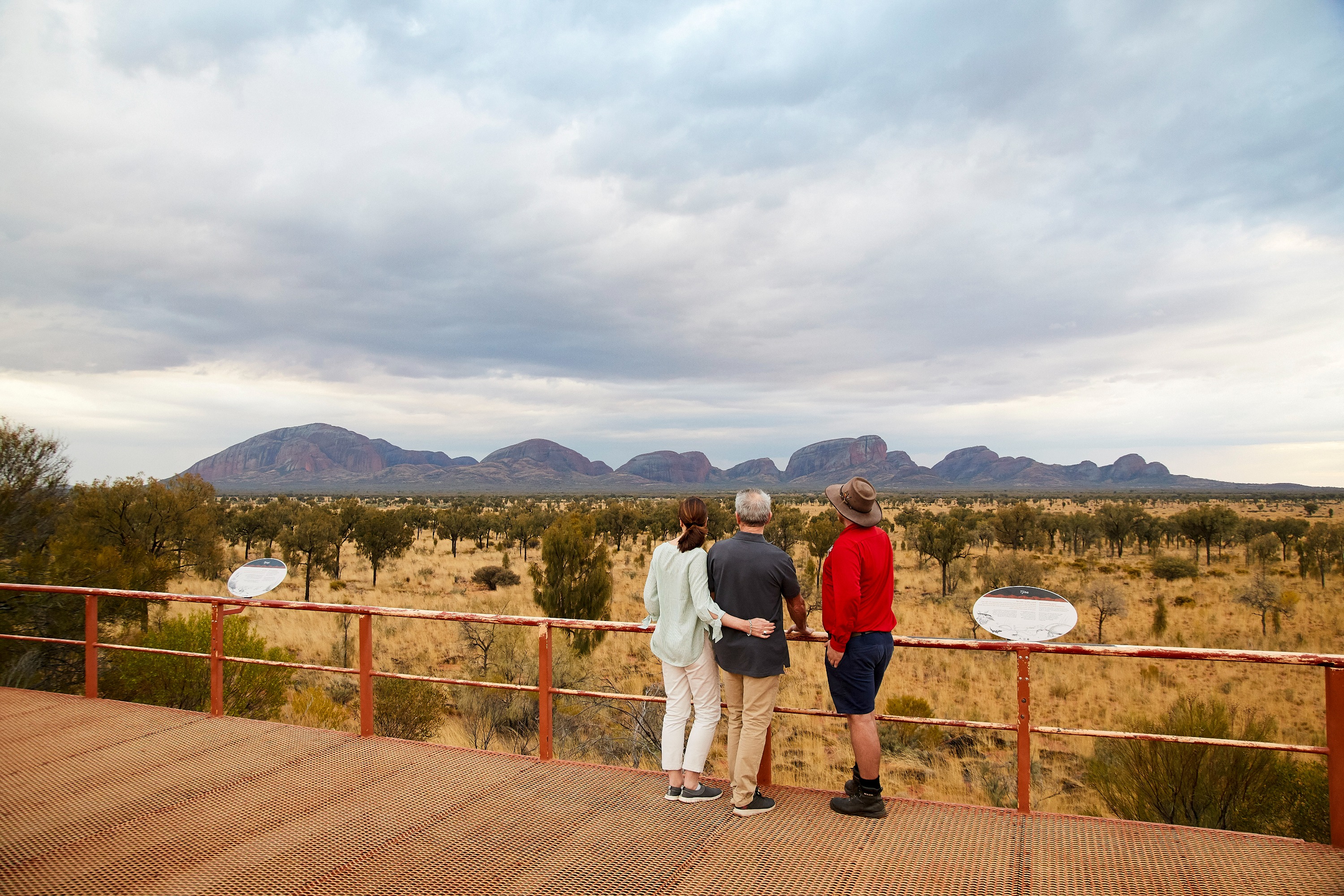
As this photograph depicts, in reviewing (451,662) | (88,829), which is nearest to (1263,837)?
(88,829)

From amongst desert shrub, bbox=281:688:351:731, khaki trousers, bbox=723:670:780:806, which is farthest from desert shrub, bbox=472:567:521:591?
khaki trousers, bbox=723:670:780:806

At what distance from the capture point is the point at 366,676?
608cm

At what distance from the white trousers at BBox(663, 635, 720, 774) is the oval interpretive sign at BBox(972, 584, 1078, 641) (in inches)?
66.9

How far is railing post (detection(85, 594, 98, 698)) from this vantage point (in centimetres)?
700

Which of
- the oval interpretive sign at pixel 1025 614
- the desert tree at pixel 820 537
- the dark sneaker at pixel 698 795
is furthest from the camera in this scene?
the desert tree at pixel 820 537

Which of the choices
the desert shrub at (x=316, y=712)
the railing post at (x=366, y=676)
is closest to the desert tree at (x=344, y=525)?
the desert shrub at (x=316, y=712)

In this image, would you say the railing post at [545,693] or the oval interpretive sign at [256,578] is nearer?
the railing post at [545,693]

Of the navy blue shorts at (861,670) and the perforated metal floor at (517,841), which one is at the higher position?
the navy blue shorts at (861,670)

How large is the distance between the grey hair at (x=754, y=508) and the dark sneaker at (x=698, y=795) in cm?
180

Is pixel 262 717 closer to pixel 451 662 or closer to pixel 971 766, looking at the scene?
pixel 451 662

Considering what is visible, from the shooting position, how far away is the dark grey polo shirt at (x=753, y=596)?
4.50 m

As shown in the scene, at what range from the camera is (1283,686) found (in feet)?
49.0

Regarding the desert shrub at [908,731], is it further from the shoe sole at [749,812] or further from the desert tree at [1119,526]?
the desert tree at [1119,526]

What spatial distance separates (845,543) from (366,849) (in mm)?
3256
